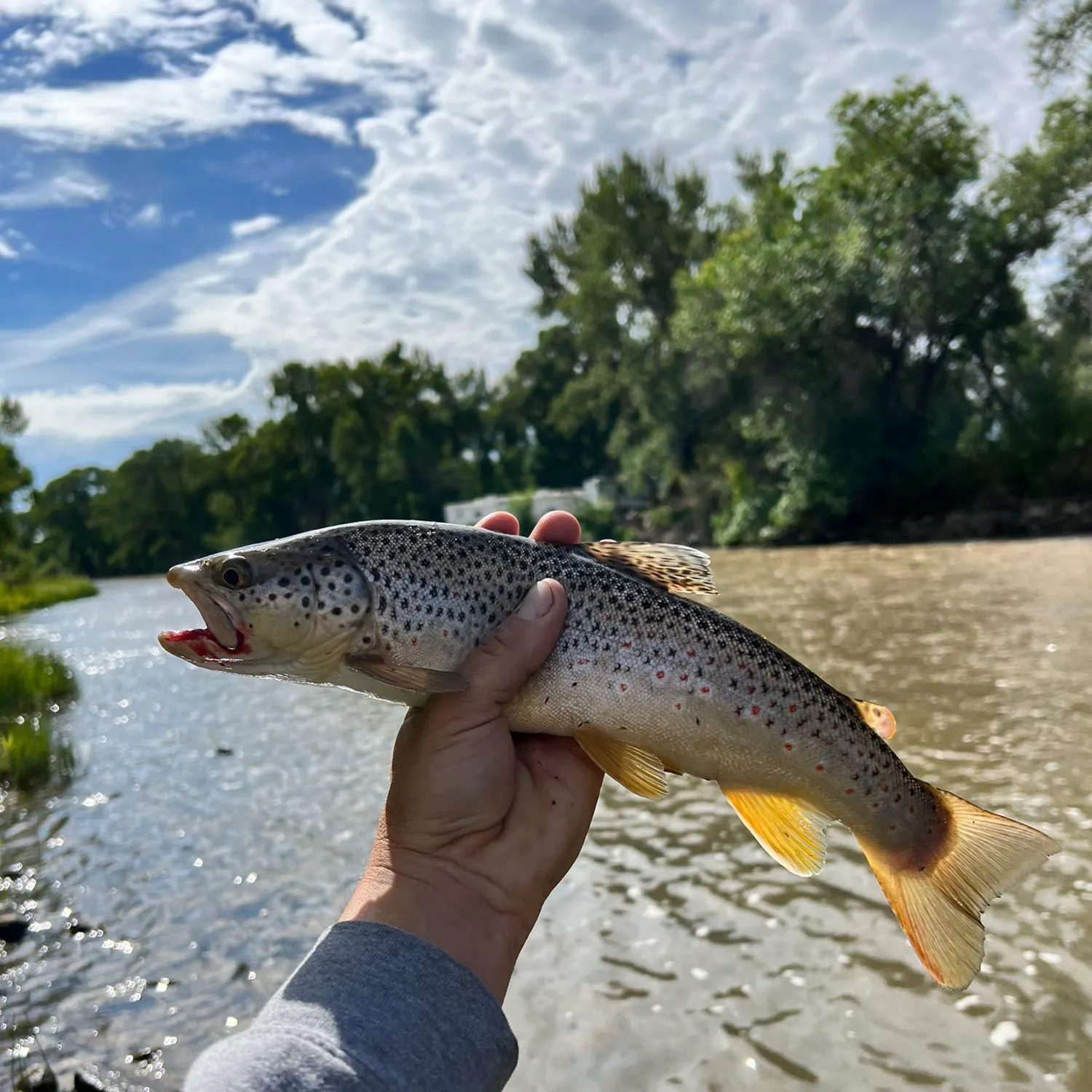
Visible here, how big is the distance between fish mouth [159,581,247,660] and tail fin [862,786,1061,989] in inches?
98.2

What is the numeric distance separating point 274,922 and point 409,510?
9461 cm

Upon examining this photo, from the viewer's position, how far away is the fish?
3.13 meters

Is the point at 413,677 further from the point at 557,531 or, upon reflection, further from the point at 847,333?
the point at 847,333

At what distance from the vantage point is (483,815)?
2857mm

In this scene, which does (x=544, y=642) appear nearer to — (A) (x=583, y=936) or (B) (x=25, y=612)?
(A) (x=583, y=936)

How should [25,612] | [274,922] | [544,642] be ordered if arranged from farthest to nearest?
[25,612] < [274,922] < [544,642]

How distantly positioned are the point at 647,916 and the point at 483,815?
4192 mm

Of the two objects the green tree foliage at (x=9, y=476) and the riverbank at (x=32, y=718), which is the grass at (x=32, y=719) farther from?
the green tree foliage at (x=9, y=476)

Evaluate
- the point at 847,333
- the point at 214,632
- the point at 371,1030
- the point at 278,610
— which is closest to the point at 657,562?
the point at 278,610

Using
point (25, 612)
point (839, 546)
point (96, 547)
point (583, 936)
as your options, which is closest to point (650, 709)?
point (583, 936)

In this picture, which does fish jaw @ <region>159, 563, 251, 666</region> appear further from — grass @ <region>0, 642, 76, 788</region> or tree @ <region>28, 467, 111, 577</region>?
tree @ <region>28, 467, 111, 577</region>

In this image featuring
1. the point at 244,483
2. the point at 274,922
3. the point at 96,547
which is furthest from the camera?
the point at 96,547

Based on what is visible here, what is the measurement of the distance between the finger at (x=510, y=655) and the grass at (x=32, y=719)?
11046 millimetres

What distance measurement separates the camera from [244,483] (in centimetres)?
11031
